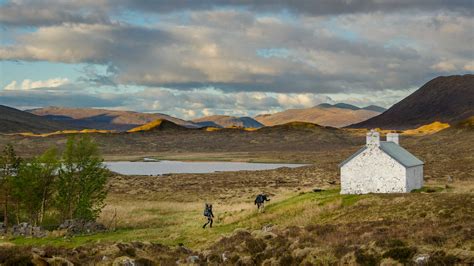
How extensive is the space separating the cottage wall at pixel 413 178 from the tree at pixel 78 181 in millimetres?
32176

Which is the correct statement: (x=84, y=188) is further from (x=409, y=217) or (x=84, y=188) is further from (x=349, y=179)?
(x=409, y=217)

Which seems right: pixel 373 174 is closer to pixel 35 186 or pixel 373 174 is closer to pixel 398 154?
pixel 398 154

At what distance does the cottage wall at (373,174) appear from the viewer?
54719mm

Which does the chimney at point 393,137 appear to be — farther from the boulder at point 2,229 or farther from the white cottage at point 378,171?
the boulder at point 2,229

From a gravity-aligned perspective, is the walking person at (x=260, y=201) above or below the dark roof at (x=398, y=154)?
below

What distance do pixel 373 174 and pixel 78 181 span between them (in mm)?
31270

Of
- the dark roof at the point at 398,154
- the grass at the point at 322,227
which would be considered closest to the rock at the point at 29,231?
the grass at the point at 322,227

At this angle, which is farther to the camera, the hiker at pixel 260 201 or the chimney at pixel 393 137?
the chimney at pixel 393 137

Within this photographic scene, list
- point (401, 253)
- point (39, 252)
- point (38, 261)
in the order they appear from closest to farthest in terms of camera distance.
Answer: point (401, 253)
point (38, 261)
point (39, 252)

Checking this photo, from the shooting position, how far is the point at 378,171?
55.6 m

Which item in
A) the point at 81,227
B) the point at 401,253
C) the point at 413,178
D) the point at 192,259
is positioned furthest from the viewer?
the point at 413,178

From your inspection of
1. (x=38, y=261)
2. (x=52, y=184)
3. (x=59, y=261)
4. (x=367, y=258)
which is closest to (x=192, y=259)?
(x=59, y=261)

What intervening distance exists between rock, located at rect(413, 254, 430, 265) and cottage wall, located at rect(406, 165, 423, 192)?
3243 centimetres

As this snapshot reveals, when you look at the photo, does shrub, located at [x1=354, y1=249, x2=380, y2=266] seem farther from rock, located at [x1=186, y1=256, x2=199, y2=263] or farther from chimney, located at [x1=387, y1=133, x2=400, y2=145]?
chimney, located at [x1=387, y1=133, x2=400, y2=145]
